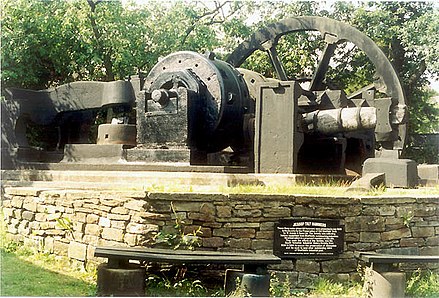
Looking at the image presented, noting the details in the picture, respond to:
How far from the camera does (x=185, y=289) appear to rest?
19.3ft

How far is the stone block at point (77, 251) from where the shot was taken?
6.54m

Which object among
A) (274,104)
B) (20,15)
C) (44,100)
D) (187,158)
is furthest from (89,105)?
(20,15)

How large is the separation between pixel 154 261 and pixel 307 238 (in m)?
1.67

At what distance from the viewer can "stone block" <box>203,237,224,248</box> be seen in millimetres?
6043

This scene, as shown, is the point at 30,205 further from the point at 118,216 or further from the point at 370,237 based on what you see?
the point at 370,237

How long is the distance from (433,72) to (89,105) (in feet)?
29.0

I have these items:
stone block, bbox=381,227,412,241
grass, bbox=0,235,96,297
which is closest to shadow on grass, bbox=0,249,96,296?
grass, bbox=0,235,96,297

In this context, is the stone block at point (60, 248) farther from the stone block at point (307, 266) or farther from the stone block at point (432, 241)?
the stone block at point (432, 241)

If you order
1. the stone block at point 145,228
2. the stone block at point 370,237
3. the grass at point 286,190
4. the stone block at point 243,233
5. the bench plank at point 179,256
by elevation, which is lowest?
the bench plank at point 179,256

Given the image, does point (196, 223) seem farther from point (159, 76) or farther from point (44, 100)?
point (44, 100)

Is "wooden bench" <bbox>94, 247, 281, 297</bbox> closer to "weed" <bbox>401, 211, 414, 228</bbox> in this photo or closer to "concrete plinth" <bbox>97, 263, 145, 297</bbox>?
"concrete plinth" <bbox>97, 263, 145, 297</bbox>

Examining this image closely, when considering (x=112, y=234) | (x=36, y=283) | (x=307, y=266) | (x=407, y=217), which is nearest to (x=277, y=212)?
(x=307, y=266)

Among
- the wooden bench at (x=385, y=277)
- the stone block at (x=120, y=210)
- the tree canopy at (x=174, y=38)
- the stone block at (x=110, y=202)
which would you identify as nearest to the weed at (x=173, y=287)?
the stone block at (x=120, y=210)

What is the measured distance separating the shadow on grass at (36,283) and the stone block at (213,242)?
46.4 inches
